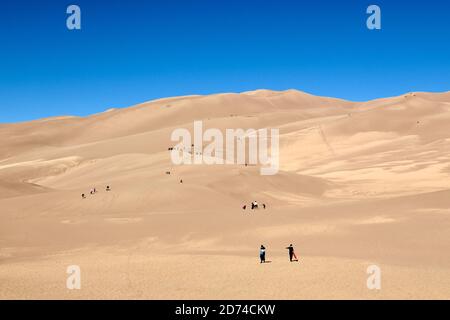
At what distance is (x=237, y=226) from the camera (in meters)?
28.5

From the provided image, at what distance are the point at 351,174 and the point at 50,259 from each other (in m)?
36.2

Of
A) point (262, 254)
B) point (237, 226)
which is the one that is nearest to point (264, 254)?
point (262, 254)

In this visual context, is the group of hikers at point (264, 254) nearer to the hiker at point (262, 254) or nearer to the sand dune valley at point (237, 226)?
the hiker at point (262, 254)

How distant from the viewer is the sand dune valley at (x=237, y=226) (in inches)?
661

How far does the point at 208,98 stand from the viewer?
135000 mm

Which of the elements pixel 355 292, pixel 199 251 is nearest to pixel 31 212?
pixel 199 251

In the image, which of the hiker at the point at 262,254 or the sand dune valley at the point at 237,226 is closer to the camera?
the sand dune valley at the point at 237,226

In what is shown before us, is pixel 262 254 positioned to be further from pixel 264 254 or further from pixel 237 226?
pixel 237 226

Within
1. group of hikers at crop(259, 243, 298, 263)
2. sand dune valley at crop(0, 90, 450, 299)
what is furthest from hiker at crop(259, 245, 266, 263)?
sand dune valley at crop(0, 90, 450, 299)

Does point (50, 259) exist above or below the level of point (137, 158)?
below

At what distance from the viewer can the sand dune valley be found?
16781mm

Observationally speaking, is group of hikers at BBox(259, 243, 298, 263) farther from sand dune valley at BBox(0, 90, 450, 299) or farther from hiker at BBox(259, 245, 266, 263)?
sand dune valley at BBox(0, 90, 450, 299)

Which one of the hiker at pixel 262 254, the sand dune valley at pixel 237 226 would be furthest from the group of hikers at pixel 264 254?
the sand dune valley at pixel 237 226
